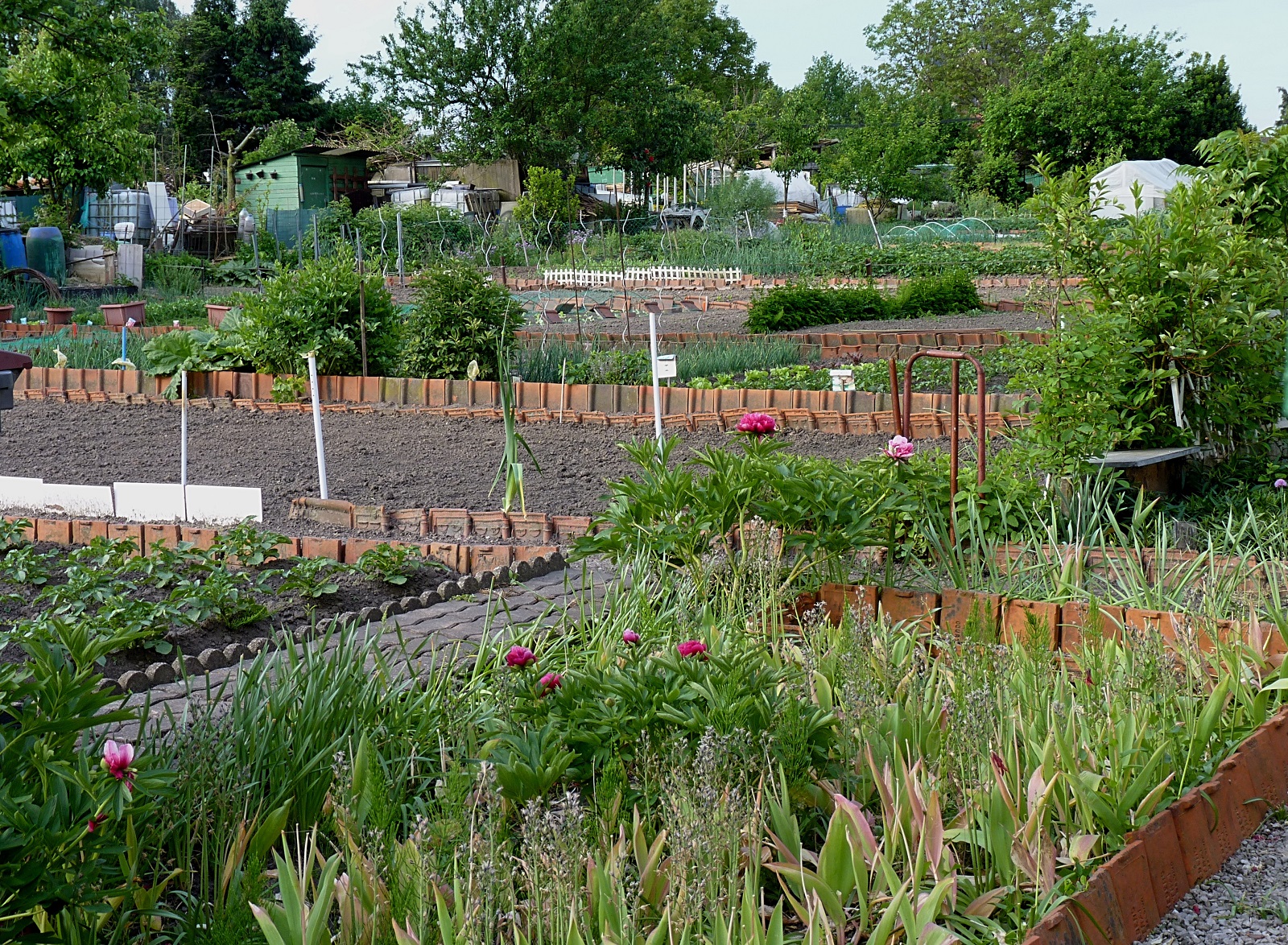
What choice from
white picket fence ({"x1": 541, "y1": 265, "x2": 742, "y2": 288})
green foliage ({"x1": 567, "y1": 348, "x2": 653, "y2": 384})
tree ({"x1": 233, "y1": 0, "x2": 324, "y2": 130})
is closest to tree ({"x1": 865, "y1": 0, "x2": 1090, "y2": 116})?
tree ({"x1": 233, "y1": 0, "x2": 324, "y2": 130})

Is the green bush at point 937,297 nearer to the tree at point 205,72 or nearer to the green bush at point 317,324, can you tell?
the green bush at point 317,324

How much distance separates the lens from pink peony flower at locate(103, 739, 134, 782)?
1896 millimetres

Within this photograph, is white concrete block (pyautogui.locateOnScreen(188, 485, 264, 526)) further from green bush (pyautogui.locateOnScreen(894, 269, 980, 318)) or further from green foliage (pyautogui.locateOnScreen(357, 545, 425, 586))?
green bush (pyautogui.locateOnScreen(894, 269, 980, 318))

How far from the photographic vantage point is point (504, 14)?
1473 inches

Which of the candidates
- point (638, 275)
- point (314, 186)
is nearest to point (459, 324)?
point (638, 275)

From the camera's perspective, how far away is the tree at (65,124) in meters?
15.0

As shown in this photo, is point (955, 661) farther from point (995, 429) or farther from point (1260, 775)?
point (995, 429)

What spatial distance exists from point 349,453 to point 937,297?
372 inches

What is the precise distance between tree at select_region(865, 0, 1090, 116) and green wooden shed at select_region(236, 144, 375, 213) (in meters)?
32.8

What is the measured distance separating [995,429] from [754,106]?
45.9 m

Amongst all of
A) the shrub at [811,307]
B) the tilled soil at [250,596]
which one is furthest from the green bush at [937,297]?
the tilled soil at [250,596]

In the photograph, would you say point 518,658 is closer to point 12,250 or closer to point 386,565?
point 386,565

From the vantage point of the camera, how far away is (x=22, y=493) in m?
6.21

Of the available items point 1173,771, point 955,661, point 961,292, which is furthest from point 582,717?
point 961,292
